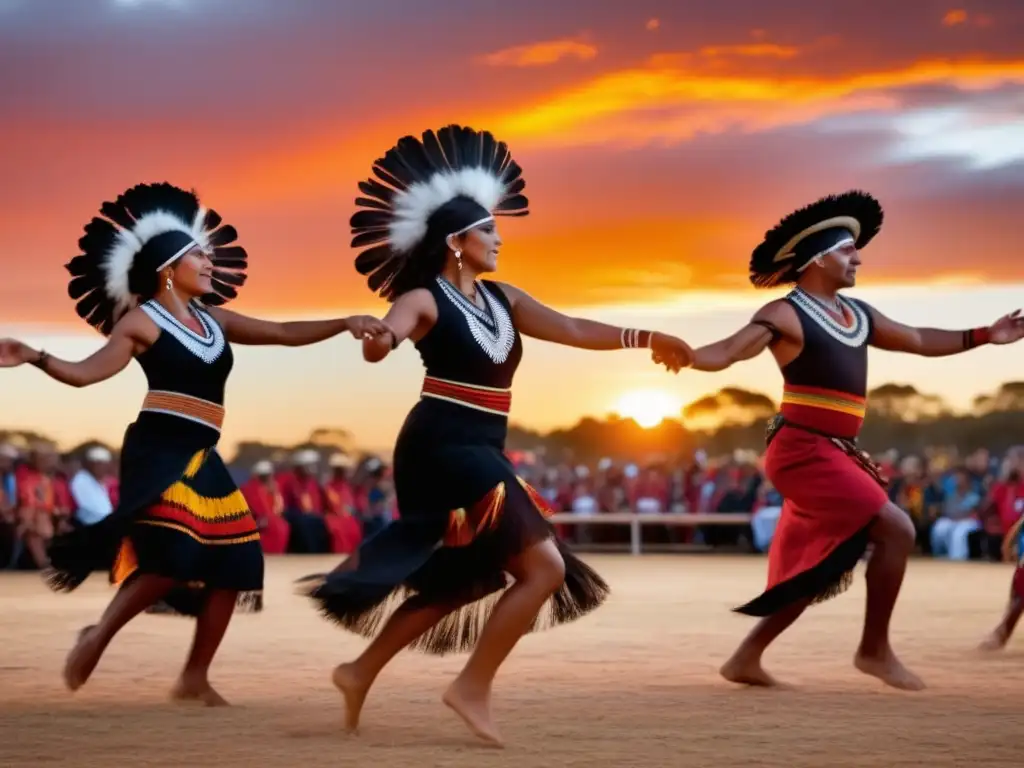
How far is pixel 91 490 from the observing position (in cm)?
2061

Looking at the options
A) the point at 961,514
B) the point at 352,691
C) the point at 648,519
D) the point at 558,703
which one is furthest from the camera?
the point at 648,519

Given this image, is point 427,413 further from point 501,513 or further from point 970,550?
point 970,550

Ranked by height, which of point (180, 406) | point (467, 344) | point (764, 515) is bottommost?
point (764, 515)

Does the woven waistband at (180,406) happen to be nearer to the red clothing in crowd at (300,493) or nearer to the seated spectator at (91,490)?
the seated spectator at (91,490)

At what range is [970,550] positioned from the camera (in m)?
22.5

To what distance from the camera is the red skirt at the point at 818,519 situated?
7.83m

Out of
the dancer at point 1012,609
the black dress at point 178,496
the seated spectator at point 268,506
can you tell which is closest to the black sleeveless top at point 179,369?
the black dress at point 178,496

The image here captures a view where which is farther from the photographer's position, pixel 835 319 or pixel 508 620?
pixel 835 319

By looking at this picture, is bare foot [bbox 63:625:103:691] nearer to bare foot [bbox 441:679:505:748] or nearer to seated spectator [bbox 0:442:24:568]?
bare foot [bbox 441:679:505:748]

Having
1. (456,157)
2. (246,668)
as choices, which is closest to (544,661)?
(246,668)

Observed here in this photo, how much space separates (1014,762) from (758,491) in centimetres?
1849

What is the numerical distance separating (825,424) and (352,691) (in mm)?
2680

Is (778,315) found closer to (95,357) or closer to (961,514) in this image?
(95,357)

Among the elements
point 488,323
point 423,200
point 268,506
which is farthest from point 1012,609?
point 268,506
